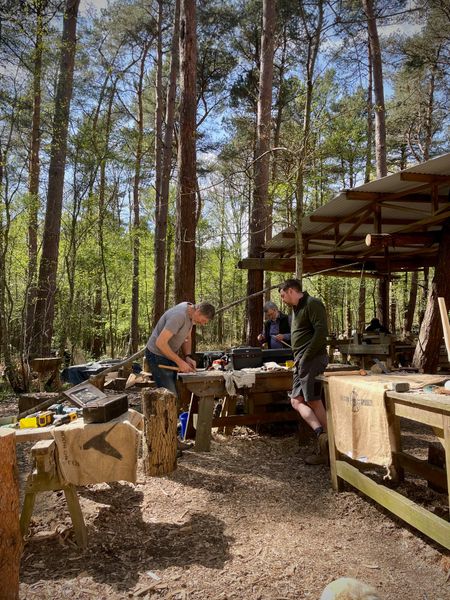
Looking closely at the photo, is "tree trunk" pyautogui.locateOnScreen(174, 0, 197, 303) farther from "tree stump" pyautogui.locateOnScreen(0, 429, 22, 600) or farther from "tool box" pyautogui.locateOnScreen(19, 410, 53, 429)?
"tree stump" pyautogui.locateOnScreen(0, 429, 22, 600)

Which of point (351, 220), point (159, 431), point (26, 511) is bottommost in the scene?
point (26, 511)

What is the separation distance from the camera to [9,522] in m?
2.15

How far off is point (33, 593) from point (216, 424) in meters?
2.86

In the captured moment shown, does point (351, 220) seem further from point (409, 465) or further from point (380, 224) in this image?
point (409, 465)

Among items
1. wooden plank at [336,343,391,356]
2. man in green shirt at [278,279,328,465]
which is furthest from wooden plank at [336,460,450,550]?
wooden plank at [336,343,391,356]

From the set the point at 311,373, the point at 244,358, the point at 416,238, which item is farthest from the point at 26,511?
the point at 416,238

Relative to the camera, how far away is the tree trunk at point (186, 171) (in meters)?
6.73

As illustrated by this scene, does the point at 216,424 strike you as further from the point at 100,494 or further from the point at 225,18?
the point at 225,18

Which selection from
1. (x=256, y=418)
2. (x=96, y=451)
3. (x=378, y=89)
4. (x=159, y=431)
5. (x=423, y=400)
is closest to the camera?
(x=423, y=400)

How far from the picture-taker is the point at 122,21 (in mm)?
15594

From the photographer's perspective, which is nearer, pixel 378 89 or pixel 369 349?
pixel 369 349

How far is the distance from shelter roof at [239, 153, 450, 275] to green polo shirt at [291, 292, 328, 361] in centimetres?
227

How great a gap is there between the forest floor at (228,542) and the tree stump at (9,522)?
0.31 meters

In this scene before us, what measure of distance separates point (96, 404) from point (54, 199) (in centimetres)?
816
